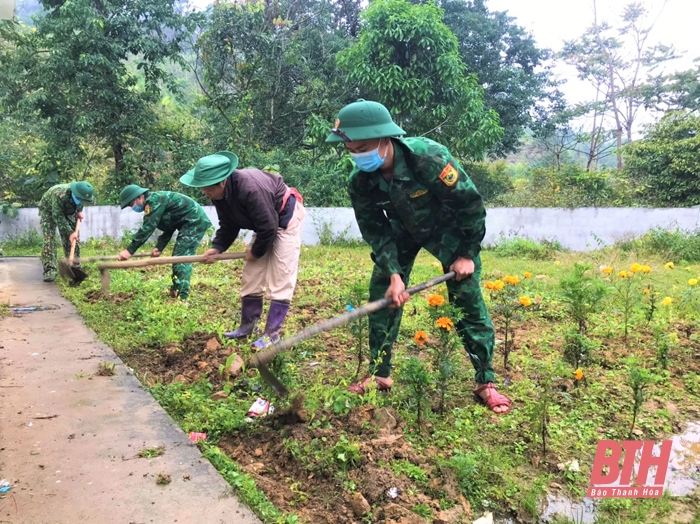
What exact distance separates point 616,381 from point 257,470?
238 centimetres

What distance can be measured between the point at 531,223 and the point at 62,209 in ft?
32.0

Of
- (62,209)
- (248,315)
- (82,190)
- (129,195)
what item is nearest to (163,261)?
(248,315)

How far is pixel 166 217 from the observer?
5.21m

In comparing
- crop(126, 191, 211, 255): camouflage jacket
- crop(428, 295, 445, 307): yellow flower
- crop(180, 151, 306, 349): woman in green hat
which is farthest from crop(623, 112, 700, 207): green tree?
crop(428, 295, 445, 307): yellow flower

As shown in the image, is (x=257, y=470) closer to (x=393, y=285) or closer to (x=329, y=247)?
(x=393, y=285)

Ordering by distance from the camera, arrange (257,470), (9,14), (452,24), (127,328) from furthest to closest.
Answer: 1. (452,24)
2. (127,328)
3. (9,14)
4. (257,470)

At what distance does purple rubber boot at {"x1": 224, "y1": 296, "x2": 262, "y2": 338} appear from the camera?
4.06 meters

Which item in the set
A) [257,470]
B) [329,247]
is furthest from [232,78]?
[257,470]

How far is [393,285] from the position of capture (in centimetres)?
275

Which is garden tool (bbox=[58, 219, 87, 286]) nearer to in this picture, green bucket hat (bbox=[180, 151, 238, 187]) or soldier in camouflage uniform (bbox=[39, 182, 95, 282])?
soldier in camouflage uniform (bbox=[39, 182, 95, 282])

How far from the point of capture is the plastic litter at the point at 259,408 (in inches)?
105

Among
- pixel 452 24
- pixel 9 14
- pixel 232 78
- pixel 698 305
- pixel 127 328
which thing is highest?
pixel 452 24

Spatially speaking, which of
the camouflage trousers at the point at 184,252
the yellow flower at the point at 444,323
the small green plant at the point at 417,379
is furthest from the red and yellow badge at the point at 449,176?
the camouflage trousers at the point at 184,252

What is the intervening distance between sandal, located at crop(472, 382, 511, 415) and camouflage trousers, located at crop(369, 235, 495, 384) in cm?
4
